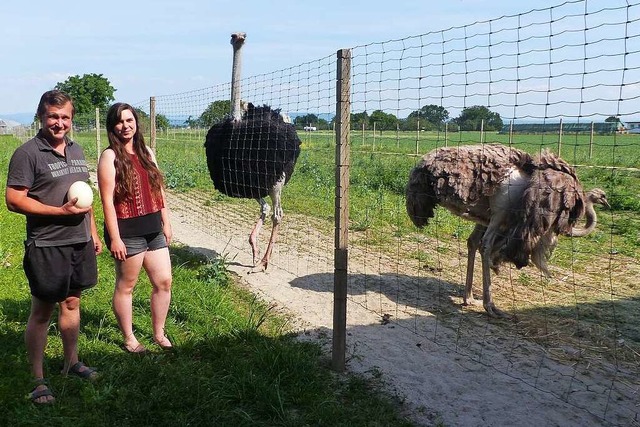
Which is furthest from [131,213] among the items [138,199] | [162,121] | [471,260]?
[162,121]

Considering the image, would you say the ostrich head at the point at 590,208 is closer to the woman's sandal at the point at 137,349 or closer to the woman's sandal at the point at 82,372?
the woman's sandal at the point at 137,349

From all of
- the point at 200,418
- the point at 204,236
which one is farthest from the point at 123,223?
the point at 204,236

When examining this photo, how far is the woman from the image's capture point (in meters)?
3.87

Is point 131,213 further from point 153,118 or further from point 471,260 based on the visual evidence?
point 153,118

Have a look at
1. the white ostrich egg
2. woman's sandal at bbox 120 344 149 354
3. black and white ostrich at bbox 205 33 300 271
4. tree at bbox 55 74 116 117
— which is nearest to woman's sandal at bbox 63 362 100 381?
woman's sandal at bbox 120 344 149 354

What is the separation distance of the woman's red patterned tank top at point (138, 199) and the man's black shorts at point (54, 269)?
47cm

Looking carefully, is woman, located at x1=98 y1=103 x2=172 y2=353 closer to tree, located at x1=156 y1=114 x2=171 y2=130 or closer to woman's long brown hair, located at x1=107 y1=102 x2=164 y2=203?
woman's long brown hair, located at x1=107 y1=102 x2=164 y2=203

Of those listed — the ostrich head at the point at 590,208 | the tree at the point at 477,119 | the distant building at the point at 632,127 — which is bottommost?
the ostrich head at the point at 590,208

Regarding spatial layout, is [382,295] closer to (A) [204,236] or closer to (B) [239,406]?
(B) [239,406]

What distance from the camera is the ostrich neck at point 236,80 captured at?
6.96m

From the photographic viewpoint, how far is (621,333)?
486 cm

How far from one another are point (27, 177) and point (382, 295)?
3.54 metres

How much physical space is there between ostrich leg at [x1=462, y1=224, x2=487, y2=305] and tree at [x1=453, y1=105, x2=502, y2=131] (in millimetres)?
1649

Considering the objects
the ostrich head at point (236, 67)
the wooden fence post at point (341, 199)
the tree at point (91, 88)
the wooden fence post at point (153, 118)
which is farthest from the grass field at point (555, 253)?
the tree at point (91, 88)
